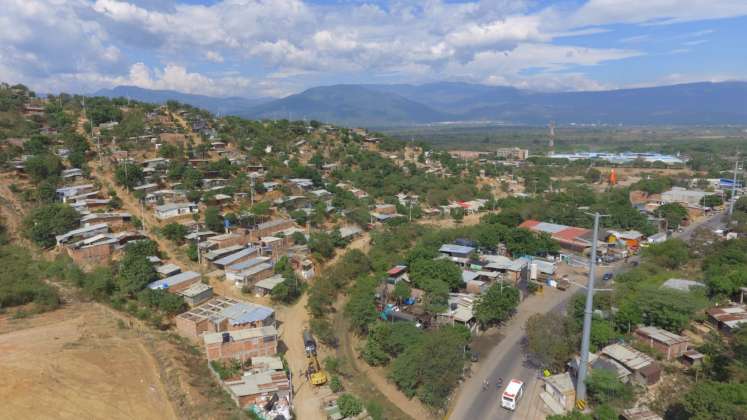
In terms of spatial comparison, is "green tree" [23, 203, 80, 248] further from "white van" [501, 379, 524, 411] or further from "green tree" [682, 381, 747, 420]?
"green tree" [682, 381, 747, 420]

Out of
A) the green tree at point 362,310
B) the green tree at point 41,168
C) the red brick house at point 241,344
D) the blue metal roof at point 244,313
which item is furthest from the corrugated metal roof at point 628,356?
the green tree at point 41,168

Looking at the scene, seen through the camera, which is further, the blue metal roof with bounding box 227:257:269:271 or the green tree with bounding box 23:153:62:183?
the green tree with bounding box 23:153:62:183

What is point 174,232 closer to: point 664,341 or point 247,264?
point 247,264

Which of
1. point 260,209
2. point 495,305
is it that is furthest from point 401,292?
point 260,209

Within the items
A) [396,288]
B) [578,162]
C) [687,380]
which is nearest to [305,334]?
[396,288]

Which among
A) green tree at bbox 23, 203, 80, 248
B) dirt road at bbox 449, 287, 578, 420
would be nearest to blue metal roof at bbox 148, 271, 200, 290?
green tree at bbox 23, 203, 80, 248
